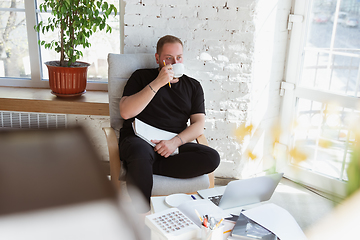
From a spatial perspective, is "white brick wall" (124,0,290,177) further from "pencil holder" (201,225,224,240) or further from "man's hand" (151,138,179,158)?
"pencil holder" (201,225,224,240)

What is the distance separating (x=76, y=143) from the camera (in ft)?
0.72

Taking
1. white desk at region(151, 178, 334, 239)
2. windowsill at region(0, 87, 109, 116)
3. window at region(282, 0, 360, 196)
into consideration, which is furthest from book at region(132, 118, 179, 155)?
window at region(282, 0, 360, 196)

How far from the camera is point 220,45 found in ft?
7.48

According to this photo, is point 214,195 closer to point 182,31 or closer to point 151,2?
point 182,31

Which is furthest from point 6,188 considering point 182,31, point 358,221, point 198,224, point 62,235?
point 182,31

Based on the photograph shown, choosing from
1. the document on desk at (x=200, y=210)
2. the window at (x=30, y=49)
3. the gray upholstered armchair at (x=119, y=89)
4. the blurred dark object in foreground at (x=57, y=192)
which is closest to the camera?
the blurred dark object in foreground at (x=57, y=192)

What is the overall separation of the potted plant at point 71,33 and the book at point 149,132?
0.74 m

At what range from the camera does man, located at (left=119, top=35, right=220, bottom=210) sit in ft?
5.57

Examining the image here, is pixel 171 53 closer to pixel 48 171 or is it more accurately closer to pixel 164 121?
pixel 164 121

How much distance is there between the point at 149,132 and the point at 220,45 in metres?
0.88

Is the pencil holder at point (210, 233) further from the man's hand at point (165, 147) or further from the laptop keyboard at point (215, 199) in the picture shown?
the man's hand at point (165, 147)

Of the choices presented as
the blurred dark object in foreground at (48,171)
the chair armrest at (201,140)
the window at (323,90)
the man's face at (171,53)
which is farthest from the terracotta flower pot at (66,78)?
the blurred dark object in foreground at (48,171)

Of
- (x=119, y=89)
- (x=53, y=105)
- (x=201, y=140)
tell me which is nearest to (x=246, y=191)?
(x=201, y=140)

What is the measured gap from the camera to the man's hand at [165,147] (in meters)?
1.81
